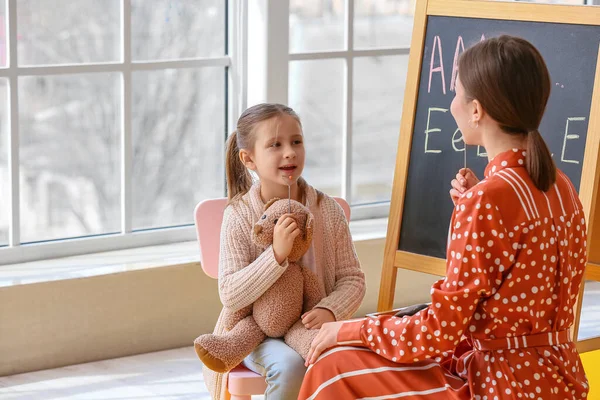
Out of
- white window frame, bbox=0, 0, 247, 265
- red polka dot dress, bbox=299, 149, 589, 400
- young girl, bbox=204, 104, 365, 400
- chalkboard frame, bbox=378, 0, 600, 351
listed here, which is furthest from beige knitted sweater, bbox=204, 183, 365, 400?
white window frame, bbox=0, 0, 247, 265

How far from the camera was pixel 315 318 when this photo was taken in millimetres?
2104

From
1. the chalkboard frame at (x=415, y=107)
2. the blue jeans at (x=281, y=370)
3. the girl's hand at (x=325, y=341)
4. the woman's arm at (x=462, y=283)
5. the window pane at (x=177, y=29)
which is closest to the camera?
the woman's arm at (x=462, y=283)

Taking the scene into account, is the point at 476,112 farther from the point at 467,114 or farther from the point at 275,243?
the point at 275,243

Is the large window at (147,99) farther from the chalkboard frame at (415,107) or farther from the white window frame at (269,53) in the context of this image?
the chalkboard frame at (415,107)

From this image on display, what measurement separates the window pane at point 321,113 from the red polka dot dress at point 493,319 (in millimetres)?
1856

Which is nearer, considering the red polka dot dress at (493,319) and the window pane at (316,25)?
the red polka dot dress at (493,319)

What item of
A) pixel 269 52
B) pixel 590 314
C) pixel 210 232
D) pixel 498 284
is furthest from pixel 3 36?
pixel 590 314

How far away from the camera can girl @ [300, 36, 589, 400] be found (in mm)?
1677

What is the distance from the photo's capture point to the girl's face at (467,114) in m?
1.75

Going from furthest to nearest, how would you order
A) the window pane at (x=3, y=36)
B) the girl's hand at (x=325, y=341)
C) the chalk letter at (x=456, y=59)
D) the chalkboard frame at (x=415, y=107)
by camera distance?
1. the window pane at (x=3, y=36)
2. the chalk letter at (x=456, y=59)
3. the chalkboard frame at (x=415, y=107)
4. the girl's hand at (x=325, y=341)

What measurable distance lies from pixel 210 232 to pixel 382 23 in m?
1.60

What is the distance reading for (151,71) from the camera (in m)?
3.23

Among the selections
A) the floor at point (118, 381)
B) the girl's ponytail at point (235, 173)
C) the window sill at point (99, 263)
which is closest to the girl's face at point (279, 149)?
the girl's ponytail at point (235, 173)

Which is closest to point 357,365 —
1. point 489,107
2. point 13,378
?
point 489,107
